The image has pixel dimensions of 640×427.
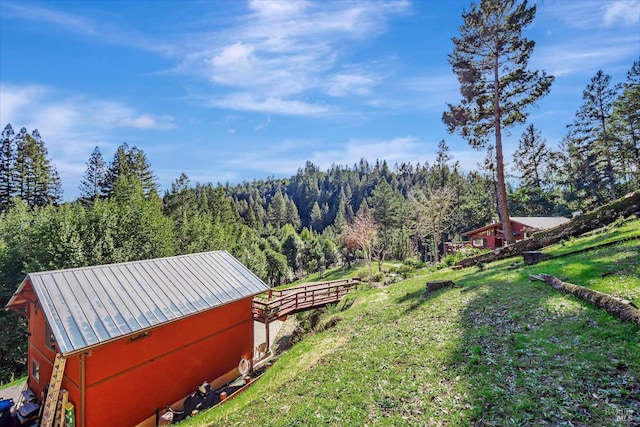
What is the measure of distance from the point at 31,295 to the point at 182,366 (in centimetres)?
689

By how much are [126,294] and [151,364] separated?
2758mm

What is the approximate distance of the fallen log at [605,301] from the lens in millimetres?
6105

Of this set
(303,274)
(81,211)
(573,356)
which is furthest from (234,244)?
(573,356)

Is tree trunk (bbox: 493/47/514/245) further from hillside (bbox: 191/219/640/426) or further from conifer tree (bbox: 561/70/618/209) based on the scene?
conifer tree (bbox: 561/70/618/209)

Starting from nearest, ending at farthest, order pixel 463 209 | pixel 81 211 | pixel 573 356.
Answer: pixel 573 356
pixel 81 211
pixel 463 209

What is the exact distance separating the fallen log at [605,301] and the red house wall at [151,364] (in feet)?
42.2

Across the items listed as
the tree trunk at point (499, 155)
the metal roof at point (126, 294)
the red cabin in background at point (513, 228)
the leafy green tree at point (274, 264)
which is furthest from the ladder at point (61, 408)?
the leafy green tree at point (274, 264)

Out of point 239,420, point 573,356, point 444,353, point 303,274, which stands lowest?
point 303,274

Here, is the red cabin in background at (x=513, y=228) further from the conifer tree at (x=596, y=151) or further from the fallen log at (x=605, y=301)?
the fallen log at (x=605, y=301)

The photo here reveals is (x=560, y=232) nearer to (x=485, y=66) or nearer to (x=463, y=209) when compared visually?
(x=485, y=66)

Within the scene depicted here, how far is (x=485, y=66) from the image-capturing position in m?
17.7

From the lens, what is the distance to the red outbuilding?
32.4 ft

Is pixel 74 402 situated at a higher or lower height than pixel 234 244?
lower

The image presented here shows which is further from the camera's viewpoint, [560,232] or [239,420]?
[560,232]
